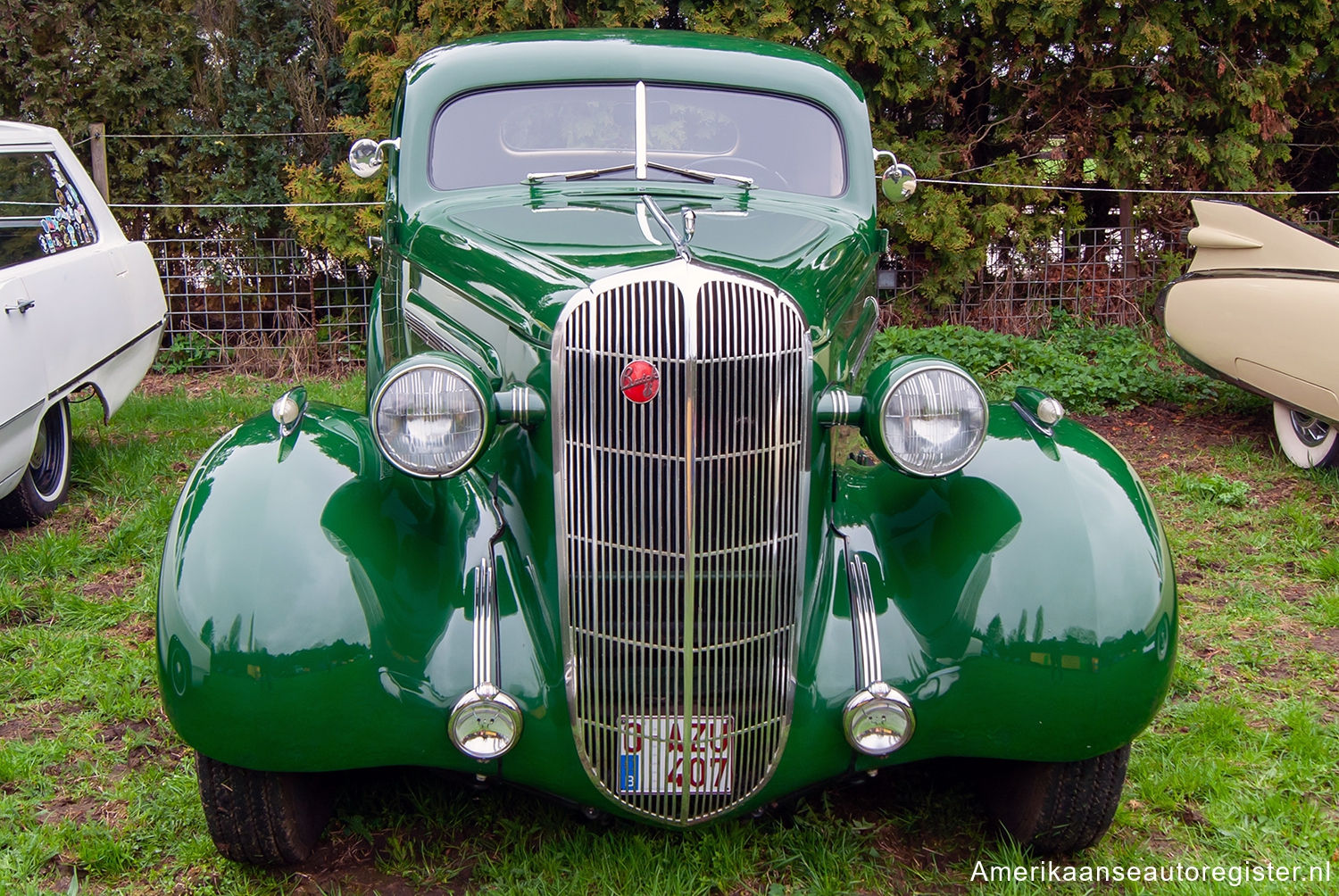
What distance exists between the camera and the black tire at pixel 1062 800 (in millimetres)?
2334

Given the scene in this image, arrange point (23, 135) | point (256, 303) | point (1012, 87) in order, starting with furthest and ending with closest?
point (256, 303) → point (1012, 87) → point (23, 135)

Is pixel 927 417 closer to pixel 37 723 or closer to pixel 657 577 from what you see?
pixel 657 577

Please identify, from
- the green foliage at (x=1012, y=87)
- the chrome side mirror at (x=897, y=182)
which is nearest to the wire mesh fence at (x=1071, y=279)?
the green foliage at (x=1012, y=87)

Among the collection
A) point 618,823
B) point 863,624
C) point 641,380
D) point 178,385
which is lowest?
point 178,385

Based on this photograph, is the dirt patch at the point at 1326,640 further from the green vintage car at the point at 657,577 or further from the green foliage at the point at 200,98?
the green foliage at the point at 200,98

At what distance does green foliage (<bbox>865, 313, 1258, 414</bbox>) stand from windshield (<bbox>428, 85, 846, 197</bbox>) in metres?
3.20

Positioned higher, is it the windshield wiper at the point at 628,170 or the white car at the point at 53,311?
the windshield wiper at the point at 628,170

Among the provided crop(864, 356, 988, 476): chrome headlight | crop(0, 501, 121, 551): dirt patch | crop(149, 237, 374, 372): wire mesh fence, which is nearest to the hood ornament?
crop(864, 356, 988, 476): chrome headlight

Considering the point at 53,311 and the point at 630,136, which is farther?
the point at 53,311

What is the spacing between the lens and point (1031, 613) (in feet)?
7.11


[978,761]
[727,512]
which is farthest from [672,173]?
[978,761]

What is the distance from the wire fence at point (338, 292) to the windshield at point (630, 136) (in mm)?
4386

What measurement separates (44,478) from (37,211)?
1.20 metres

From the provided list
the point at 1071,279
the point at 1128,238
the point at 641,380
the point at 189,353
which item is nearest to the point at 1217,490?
the point at 1071,279
